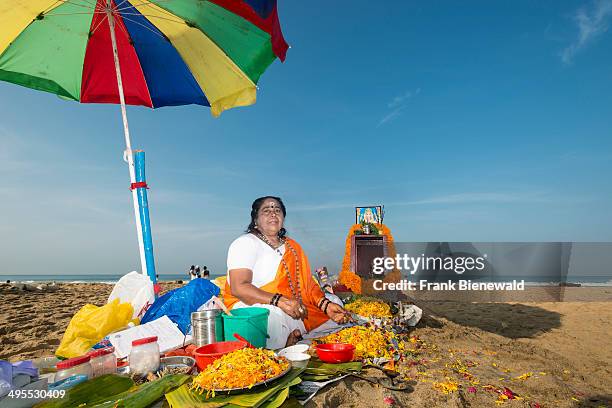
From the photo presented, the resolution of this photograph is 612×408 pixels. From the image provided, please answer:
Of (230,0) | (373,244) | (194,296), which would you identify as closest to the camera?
(230,0)

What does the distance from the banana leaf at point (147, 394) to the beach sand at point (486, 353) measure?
1.00 m

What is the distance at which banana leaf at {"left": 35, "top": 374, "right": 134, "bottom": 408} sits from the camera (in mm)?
2242

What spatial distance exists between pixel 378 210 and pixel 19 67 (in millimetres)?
7397

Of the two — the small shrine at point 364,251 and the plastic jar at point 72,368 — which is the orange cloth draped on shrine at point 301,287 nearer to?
the plastic jar at point 72,368

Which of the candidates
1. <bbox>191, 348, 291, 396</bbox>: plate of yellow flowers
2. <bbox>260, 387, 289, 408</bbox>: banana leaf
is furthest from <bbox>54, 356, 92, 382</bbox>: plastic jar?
<bbox>260, 387, 289, 408</bbox>: banana leaf

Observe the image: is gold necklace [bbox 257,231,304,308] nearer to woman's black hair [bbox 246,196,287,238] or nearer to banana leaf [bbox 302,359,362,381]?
woman's black hair [bbox 246,196,287,238]

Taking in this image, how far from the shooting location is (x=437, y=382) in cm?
301

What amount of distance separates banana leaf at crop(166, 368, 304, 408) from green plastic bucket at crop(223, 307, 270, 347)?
874 millimetres

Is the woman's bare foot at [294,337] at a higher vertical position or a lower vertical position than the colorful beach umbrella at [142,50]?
lower

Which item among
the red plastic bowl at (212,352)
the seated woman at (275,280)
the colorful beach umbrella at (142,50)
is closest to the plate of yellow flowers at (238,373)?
the red plastic bowl at (212,352)

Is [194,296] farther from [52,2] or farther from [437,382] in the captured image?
[52,2]

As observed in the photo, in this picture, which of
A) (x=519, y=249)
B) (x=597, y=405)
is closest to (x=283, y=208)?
(x=597, y=405)

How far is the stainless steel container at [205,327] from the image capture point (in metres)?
3.20

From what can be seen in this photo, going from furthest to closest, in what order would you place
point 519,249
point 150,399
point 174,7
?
1. point 519,249
2. point 174,7
3. point 150,399
